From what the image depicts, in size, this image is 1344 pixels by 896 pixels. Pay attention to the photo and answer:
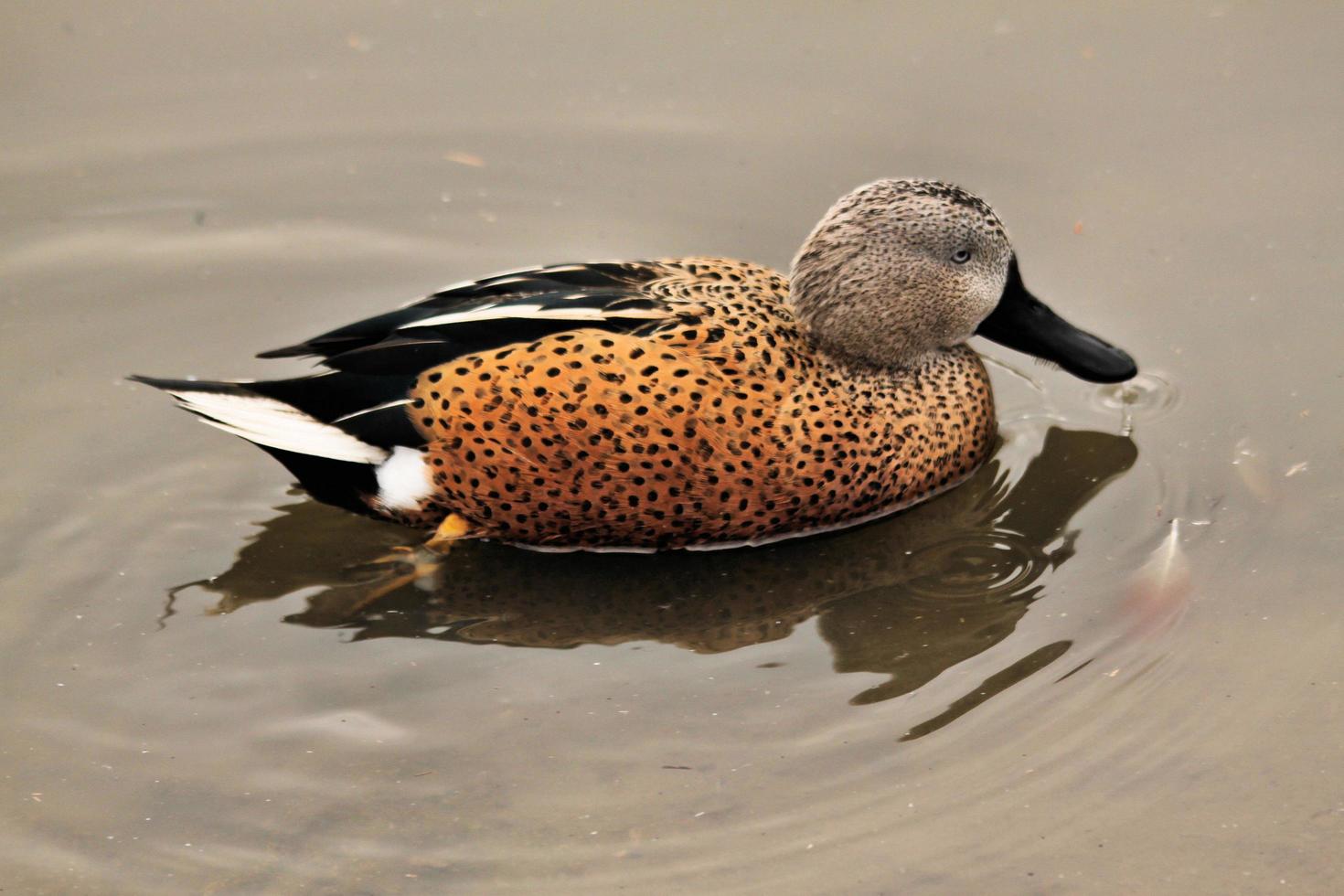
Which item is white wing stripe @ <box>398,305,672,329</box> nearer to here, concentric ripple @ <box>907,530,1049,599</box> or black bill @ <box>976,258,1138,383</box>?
concentric ripple @ <box>907,530,1049,599</box>

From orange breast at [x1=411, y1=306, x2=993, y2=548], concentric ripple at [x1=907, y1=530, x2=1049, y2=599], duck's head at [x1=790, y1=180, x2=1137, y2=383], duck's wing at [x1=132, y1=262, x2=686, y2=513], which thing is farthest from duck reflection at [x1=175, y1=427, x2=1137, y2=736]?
duck's head at [x1=790, y1=180, x2=1137, y2=383]

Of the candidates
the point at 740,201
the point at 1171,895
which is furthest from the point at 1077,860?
the point at 740,201

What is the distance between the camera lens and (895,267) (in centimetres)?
581

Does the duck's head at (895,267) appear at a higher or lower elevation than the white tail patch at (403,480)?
higher

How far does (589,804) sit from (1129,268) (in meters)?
3.29

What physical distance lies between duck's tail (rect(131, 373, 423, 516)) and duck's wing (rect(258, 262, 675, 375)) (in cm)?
9

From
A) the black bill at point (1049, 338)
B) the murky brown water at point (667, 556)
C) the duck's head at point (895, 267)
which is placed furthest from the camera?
the black bill at point (1049, 338)

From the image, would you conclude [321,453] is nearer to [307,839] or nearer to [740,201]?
[307,839]

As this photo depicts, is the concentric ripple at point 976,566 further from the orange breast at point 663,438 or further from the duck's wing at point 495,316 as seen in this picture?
the duck's wing at point 495,316

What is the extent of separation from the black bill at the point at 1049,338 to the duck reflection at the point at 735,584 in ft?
1.03

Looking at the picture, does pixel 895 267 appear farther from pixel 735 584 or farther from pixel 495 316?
pixel 495 316

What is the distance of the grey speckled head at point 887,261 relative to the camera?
578 centimetres

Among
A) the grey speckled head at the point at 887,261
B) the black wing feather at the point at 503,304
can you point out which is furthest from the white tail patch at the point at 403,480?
the grey speckled head at the point at 887,261

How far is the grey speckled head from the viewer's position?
578 cm
